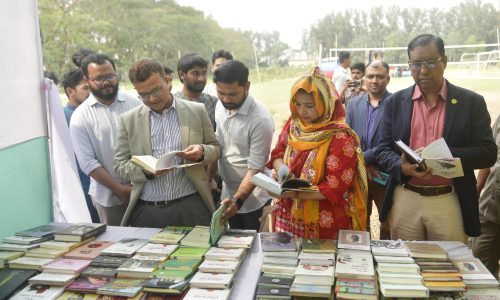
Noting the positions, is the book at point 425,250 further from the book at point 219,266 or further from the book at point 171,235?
the book at point 171,235

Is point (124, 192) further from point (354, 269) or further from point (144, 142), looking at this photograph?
point (354, 269)

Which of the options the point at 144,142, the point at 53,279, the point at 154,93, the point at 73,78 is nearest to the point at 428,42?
the point at 154,93

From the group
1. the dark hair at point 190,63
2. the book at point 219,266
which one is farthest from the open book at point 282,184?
the dark hair at point 190,63

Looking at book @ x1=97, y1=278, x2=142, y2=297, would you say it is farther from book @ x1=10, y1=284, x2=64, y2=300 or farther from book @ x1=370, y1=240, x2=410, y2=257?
book @ x1=370, y1=240, x2=410, y2=257

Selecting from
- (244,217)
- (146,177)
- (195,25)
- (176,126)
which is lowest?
(244,217)

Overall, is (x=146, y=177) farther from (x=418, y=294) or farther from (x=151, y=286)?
(x=418, y=294)

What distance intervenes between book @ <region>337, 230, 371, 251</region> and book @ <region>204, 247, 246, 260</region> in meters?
0.44

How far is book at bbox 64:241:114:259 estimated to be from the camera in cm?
194

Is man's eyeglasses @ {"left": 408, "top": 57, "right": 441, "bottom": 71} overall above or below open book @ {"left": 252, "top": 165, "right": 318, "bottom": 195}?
above

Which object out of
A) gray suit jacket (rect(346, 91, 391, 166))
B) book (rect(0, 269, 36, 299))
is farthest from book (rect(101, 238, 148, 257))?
gray suit jacket (rect(346, 91, 391, 166))

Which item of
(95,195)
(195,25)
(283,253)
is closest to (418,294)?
(283,253)

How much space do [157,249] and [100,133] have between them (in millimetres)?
1209

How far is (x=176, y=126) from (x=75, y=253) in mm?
836

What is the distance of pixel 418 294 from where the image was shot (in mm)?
1512
